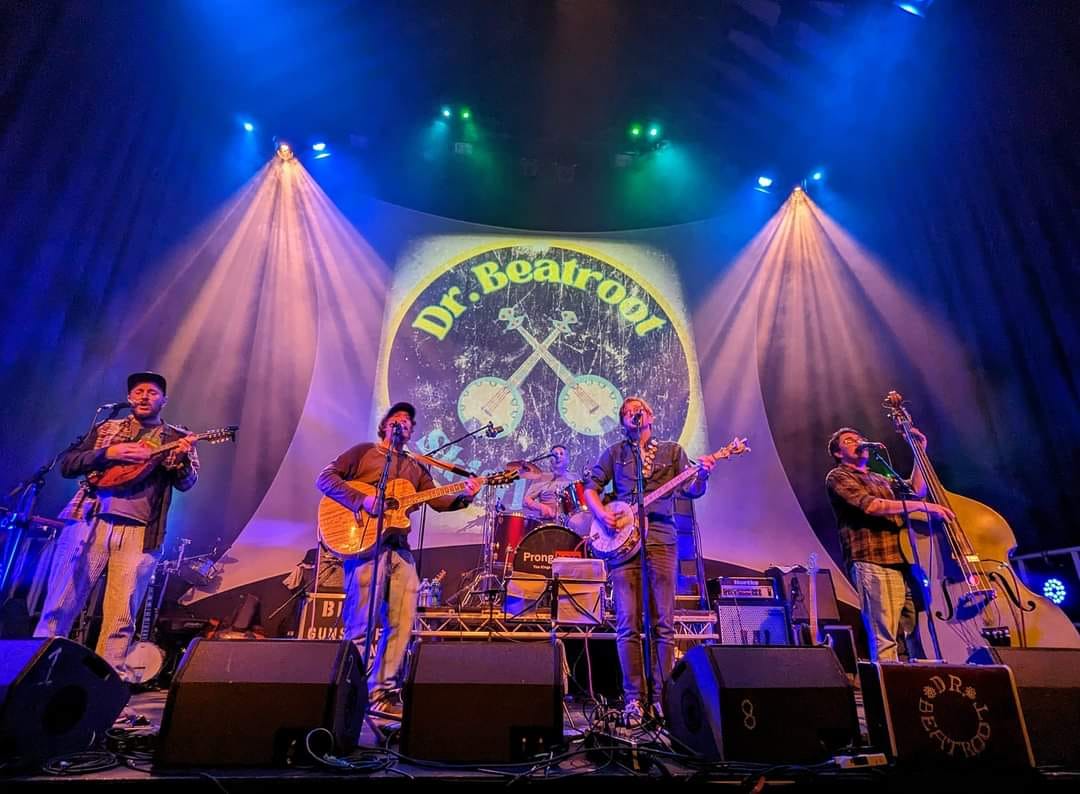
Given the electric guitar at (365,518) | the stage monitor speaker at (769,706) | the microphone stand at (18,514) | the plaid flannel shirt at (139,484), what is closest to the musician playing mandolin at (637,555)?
the stage monitor speaker at (769,706)

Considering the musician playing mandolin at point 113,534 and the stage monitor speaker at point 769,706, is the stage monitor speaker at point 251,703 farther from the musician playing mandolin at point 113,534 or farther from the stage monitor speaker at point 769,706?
the musician playing mandolin at point 113,534

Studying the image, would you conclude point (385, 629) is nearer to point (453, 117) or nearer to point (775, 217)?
point (453, 117)

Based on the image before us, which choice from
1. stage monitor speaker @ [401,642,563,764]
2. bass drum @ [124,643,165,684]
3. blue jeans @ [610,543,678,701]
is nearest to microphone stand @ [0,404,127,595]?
bass drum @ [124,643,165,684]

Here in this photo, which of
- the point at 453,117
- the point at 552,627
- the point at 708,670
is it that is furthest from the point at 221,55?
the point at 708,670

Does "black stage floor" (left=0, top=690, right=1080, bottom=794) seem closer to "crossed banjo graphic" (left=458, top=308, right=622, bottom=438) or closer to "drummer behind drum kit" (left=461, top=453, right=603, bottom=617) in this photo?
"drummer behind drum kit" (left=461, top=453, right=603, bottom=617)

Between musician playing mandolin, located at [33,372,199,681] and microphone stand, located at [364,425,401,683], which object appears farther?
musician playing mandolin, located at [33,372,199,681]

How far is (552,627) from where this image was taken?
5250mm

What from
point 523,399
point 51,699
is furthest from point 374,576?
point 523,399

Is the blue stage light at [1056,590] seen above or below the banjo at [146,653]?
above

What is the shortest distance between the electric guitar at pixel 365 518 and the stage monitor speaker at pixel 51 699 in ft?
5.35

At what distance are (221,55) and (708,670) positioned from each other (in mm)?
8396

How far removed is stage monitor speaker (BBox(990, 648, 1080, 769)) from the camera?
7.77 feet

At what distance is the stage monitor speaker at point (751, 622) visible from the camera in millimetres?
5734

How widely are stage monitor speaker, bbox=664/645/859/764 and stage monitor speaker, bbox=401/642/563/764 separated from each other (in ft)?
1.99
